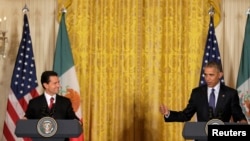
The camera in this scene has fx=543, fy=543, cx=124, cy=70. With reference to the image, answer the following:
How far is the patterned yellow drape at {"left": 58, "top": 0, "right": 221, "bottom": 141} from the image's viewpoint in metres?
8.17

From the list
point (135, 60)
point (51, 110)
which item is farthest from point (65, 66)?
point (51, 110)

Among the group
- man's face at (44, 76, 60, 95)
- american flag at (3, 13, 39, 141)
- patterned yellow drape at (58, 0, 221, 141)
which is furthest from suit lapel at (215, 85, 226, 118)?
american flag at (3, 13, 39, 141)

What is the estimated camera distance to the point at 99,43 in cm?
825

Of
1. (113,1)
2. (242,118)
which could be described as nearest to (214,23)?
(113,1)

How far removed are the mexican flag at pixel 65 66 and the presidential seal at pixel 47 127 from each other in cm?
300

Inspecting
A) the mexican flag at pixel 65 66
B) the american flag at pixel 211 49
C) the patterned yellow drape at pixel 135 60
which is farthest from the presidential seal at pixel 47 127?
the american flag at pixel 211 49

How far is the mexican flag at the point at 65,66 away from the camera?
312 inches

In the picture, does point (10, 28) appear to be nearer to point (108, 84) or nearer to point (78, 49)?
point (78, 49)

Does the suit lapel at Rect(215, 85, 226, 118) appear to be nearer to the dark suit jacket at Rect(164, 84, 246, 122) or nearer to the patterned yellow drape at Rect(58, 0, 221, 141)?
the dark suit jacket at Rect(164, 84, 246, 122)

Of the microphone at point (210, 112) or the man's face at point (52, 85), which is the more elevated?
the man's face at point (52, 85)

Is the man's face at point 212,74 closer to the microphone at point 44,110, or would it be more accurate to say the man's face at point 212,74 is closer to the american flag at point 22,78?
the microphone at point 44,110

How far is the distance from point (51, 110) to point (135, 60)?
2.89 meters

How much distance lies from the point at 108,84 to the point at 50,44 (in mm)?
1083

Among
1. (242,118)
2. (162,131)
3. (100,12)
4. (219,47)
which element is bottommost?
(162,131)
